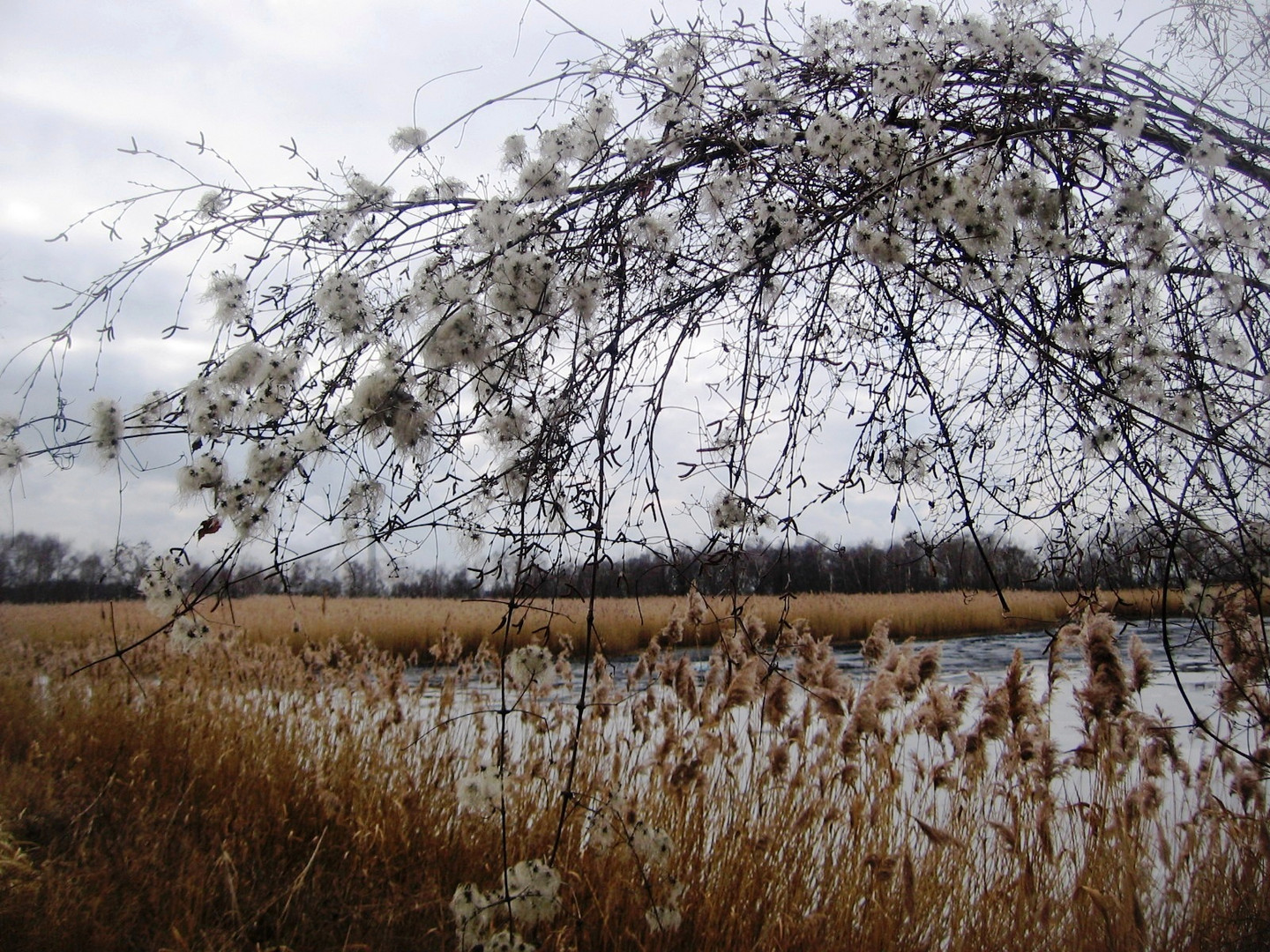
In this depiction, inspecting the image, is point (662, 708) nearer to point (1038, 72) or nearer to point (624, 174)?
point (624, 174)

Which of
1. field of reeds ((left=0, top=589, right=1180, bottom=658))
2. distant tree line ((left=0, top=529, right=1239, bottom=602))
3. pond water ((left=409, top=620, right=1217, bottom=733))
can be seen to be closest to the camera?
distant tree line ((left=0, top=529, right=1239, bottom=602))

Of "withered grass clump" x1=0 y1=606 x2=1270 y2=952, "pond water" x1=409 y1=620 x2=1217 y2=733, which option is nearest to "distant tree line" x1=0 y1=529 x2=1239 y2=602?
"withered grass clump" x1=0 y1=606 x2=1270 y2=952

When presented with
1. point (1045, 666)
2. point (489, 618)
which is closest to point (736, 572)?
point (1045, 666)

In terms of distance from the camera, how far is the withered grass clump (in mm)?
1938

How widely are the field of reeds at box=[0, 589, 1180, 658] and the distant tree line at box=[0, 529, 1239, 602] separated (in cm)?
26

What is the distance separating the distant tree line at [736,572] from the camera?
1.11 m

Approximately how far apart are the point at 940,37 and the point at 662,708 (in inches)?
92.6

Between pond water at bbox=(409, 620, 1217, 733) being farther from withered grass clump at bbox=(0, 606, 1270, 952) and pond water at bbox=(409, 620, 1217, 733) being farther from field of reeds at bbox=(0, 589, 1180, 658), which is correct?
withered grass clump at bbox=(0, 606, 1270, 952)

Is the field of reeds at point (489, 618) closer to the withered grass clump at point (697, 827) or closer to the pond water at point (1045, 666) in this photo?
the pond water at point (1045, 666)

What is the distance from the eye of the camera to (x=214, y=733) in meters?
3.26

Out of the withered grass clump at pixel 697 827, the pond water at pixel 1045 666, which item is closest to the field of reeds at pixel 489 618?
the pond water at pixel 1045 666

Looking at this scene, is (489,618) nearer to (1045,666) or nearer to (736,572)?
(1045,666)

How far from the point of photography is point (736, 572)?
121 cm

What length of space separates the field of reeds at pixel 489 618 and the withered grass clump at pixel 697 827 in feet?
1.55
